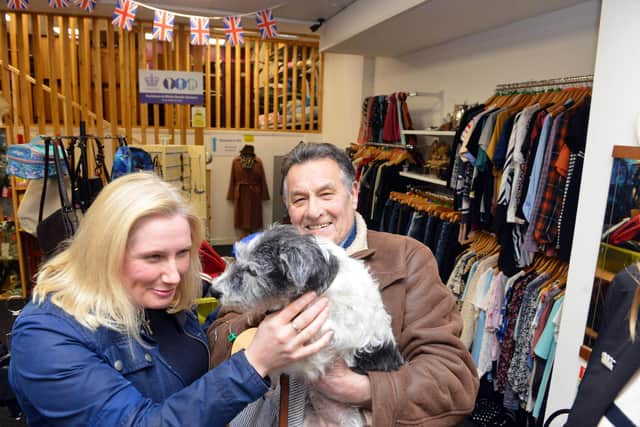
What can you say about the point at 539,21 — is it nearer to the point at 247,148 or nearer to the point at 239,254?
the point at 239,254

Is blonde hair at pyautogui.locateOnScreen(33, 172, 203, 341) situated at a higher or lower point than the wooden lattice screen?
lower

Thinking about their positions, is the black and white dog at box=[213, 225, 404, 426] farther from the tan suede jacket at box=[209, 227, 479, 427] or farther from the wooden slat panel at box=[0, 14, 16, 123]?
the wooden slat panel at box=[0, 14, 16, 123]

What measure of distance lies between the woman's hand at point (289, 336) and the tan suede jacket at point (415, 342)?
10.5 inches

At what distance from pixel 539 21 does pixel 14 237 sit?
5.94 m

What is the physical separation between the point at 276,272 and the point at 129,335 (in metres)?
0.42

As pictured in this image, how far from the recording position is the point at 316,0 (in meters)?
5.08

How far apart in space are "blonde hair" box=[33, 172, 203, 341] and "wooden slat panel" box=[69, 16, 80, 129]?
607cm

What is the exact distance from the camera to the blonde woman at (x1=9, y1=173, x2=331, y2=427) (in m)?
0.98

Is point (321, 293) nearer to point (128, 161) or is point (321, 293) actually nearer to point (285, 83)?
point (128, 161)

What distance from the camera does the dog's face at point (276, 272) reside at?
1.16m

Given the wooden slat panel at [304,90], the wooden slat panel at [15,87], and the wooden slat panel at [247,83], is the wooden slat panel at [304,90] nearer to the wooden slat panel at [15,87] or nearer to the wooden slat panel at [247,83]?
the wooden slat panel at [247,83]

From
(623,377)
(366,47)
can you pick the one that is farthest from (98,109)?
(623,377)

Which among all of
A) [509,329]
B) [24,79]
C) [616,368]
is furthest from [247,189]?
[616,368]

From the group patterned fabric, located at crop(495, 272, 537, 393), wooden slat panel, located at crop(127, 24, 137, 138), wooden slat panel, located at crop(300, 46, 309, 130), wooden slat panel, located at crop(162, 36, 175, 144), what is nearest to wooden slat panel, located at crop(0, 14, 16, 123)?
wooden slat panel, located at crop(127, 24, 137, 138)
